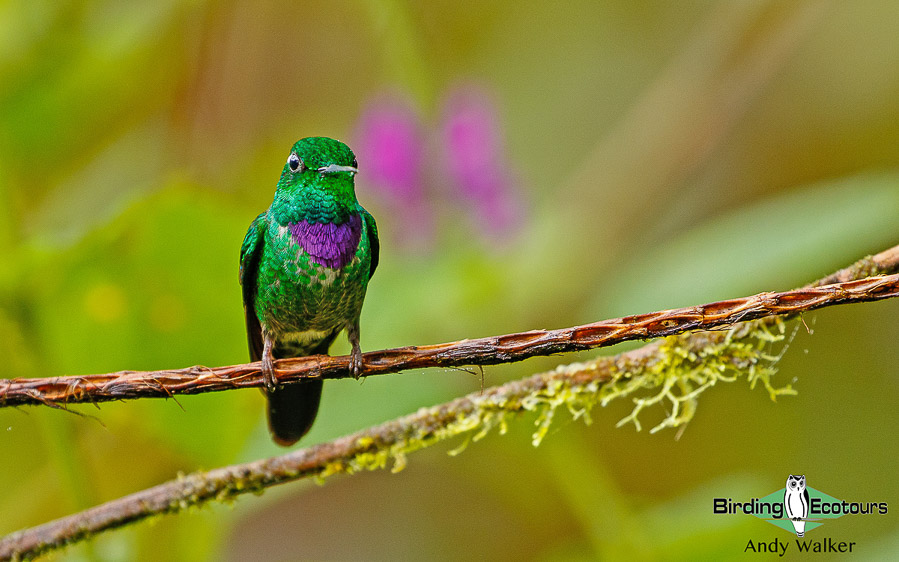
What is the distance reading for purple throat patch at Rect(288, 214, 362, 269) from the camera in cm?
228

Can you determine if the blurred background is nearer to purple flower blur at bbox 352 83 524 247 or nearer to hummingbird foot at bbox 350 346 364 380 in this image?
purple flower blur at bbox 352 83 524 247

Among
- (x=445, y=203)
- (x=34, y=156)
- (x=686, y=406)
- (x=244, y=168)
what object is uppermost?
(x=244, y=168)

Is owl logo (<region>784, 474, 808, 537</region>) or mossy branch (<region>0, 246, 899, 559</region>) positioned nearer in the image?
mossy branch (<region>0, 246, 899, 559</region>)

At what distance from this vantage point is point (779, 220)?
3.31 m

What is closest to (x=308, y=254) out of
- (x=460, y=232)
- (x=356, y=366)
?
(x=356, y=366)

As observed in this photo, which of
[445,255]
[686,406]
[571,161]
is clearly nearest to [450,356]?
[686,406]

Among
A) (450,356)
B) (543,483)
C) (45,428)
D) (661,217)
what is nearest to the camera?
(450,356)

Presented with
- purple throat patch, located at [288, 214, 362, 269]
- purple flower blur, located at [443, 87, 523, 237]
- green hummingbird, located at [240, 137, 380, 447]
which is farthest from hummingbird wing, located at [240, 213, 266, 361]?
purple flower blur, located at [443, 87, 523, 237]

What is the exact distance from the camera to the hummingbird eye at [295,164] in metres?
2.22

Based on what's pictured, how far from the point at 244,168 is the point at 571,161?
3333mm

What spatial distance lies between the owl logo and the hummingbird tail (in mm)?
1311

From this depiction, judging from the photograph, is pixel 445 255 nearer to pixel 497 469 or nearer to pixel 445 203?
pixel 445 203

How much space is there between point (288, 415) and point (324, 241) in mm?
488

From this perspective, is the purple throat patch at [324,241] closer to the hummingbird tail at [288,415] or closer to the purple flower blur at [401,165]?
the hummingbird tail at [288,415]
